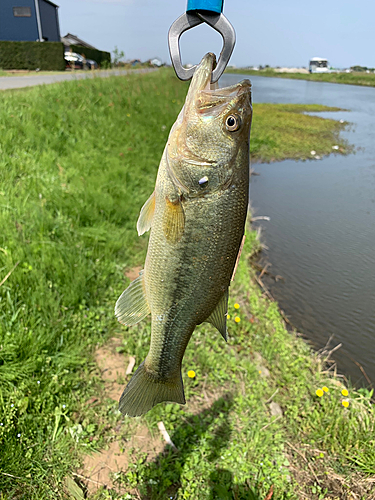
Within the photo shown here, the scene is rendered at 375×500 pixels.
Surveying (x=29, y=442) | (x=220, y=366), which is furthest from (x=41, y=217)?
(x=220, y=366)

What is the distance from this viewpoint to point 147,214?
5.18 ft

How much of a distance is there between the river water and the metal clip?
4.39 metres

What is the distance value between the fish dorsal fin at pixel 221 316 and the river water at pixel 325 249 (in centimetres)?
370

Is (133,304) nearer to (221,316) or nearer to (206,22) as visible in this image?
(221,316)

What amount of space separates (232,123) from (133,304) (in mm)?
963

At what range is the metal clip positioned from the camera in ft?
4.48

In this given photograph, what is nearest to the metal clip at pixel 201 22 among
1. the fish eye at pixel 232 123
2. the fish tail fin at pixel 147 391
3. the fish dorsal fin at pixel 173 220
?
the fish eye at pixel 232 123

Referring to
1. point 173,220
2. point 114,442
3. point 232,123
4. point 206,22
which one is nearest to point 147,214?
point 173,220

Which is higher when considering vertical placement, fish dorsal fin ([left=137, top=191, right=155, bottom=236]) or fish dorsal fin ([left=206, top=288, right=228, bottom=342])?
fish dorsal fin ([left=137, top=191, right=155, bottom=236])

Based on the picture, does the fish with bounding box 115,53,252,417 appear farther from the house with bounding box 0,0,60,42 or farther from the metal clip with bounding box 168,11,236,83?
the house with bounding box 0,0,60,42

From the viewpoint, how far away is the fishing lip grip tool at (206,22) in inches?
52.1

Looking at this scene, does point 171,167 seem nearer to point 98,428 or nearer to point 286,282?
point 98,428

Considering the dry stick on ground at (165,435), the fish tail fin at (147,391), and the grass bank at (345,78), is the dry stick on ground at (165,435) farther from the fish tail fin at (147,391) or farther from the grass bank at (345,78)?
the grass bank at (345,78)

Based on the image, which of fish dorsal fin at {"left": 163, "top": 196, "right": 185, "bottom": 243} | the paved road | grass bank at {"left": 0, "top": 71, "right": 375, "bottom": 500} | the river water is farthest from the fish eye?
the paved road
